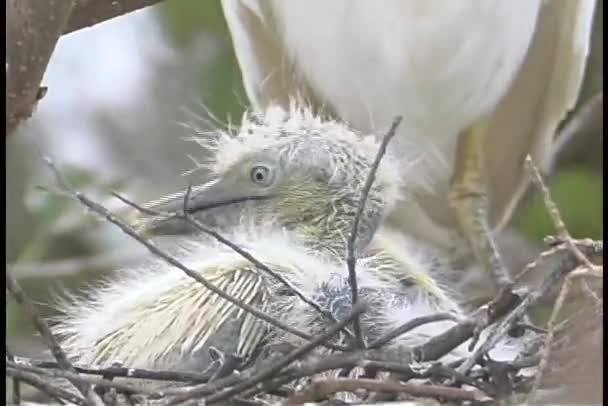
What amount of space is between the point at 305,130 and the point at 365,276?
237mm

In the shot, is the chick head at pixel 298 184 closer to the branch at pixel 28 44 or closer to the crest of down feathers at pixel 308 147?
the crest of down feathers at pixel 308 147

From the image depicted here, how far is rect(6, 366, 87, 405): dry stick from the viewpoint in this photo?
1218mm

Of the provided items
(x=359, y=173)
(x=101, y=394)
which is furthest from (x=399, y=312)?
(x=101, y=394)

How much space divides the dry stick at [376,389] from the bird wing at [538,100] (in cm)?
109

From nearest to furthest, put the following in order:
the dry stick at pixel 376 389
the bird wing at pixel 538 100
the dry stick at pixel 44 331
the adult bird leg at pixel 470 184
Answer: the dry stick at pixel 376 389
the dry stick at pixel 44 331
the bird wing at pixel 538 100
the adult bird leg at pixel 470 184

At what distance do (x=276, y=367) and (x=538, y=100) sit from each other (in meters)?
1.27

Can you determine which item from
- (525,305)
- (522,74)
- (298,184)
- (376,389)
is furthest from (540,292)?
(522,74)

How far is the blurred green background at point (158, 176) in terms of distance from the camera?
254 cm

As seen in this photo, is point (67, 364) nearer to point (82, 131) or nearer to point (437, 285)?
point (437, 285)

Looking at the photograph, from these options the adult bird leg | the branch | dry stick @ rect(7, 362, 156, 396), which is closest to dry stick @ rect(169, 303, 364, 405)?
dry stick @ rect(7, 362, 156, 396)

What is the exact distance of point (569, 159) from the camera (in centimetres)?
280

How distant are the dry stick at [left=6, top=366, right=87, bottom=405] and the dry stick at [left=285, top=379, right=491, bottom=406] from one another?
0.19 meters

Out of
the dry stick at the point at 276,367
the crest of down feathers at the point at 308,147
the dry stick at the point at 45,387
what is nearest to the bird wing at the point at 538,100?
the crest of down feathers at the point at 308,147

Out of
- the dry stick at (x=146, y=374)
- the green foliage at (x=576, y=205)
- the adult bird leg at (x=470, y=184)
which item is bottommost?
the dry stick at (x=146, y=374)
